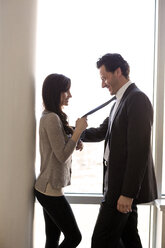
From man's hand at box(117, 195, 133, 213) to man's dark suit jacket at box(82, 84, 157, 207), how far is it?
0.03m

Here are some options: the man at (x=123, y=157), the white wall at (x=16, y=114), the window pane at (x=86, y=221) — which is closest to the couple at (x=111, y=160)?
the man at (x=123, y=157)

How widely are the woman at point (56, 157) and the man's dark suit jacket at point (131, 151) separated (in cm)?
26

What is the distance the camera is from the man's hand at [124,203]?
1.43 m

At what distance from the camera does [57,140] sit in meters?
1.59

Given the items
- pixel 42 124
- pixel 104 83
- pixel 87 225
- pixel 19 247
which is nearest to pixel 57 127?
pixel 42 124

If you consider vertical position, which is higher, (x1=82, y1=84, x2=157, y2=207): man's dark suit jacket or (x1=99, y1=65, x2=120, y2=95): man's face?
(x1=99, y1=65, x2=120, y2=95): man's face

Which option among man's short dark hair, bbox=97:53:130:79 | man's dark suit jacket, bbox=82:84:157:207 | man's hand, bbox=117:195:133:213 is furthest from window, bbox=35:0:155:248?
man's hand, bbox=117:195:133:213

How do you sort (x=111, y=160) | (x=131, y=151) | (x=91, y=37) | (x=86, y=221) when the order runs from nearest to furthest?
1. (x=131, y=151)
2. (x=111, y=160)
3. (x=91, y=37)
4. (x=86, y=221)

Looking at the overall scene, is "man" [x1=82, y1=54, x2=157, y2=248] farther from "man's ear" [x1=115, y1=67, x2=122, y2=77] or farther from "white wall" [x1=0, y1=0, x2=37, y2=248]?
"white wall" [x1=0, y1=0, x2=37, y2=248]

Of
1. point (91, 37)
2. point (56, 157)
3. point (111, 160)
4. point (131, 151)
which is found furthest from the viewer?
point (91, 37)

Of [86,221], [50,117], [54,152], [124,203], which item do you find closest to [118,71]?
[50,117]

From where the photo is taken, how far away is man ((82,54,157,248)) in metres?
1.40

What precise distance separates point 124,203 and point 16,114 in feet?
2.55

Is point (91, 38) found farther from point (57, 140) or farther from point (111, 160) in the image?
point (111, 160)
